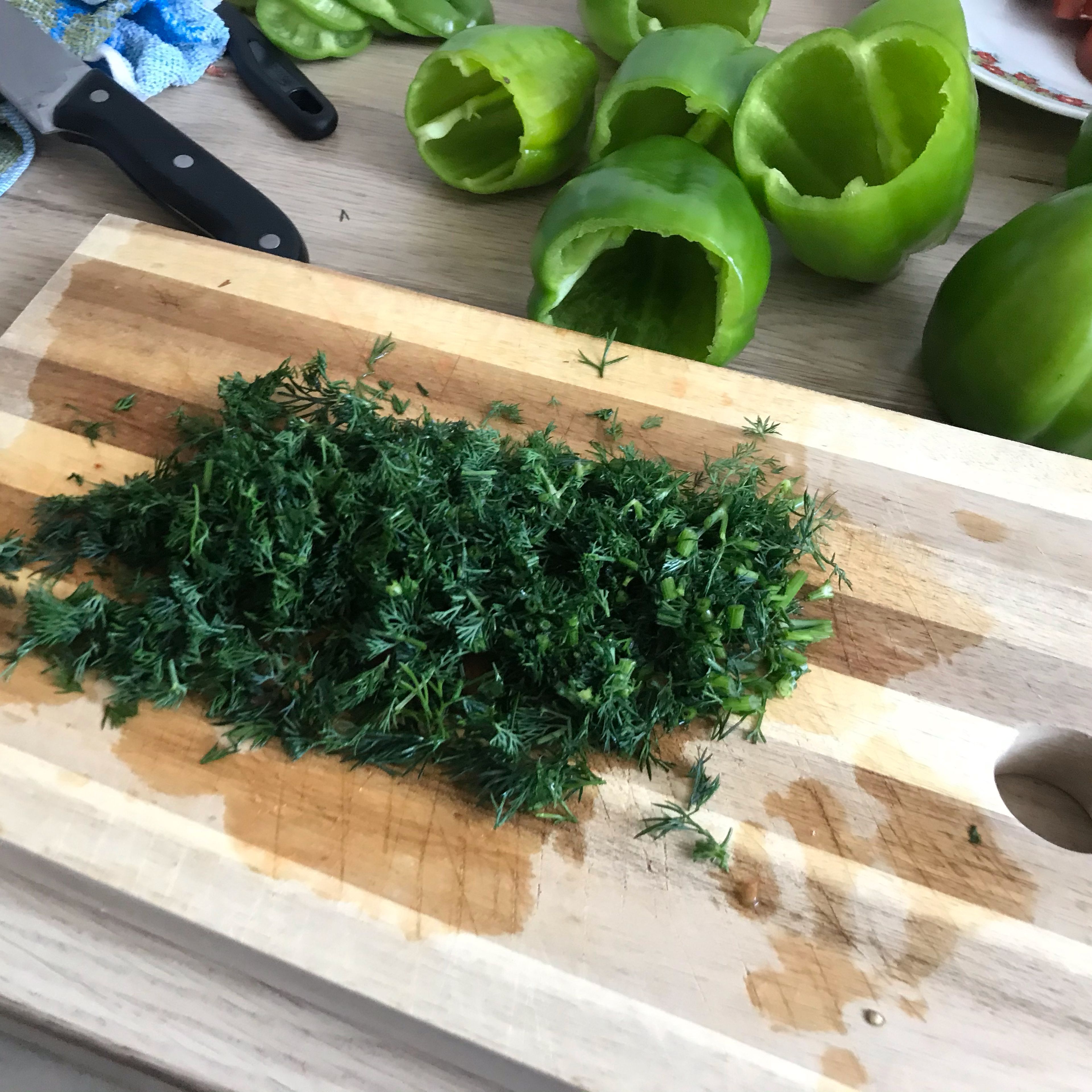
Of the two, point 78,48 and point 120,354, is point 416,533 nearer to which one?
point 120,354

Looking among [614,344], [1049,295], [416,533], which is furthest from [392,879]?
[1049,295]

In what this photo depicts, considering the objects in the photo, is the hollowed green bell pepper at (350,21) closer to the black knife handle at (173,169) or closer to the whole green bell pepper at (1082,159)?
the black knife handle at (173,169)

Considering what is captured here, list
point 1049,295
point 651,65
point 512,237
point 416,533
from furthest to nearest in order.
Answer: point 512,237 < point 651,65 < point 1049,295 < point 416,533

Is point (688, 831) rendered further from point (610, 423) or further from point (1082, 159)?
point (1082, 159)

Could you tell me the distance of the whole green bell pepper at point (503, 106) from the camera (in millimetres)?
1475

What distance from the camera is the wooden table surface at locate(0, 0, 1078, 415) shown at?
1.50 meters

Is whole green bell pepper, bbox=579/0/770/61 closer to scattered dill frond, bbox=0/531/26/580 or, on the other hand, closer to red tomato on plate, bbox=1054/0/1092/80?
red tomato on plate, bbox=1054/0/1092/80

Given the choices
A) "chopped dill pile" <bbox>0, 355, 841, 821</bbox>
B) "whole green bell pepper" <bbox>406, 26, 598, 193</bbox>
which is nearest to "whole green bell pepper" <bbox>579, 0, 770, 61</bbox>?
"whole green bell pepper" <bbox>406, 26, 598, 193</bbox>

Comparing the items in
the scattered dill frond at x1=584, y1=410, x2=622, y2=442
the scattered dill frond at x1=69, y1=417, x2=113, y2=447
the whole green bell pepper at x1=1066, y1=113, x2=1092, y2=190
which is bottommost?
the scattered dill frond at x1=69, y1=417, x2=113, y2=447

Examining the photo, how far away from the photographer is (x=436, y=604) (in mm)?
1032

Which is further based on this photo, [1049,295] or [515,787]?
[1049,295]

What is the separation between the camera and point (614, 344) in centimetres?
129

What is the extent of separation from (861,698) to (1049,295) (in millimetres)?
633

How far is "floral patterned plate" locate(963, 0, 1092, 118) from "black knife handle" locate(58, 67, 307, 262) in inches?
56.4
